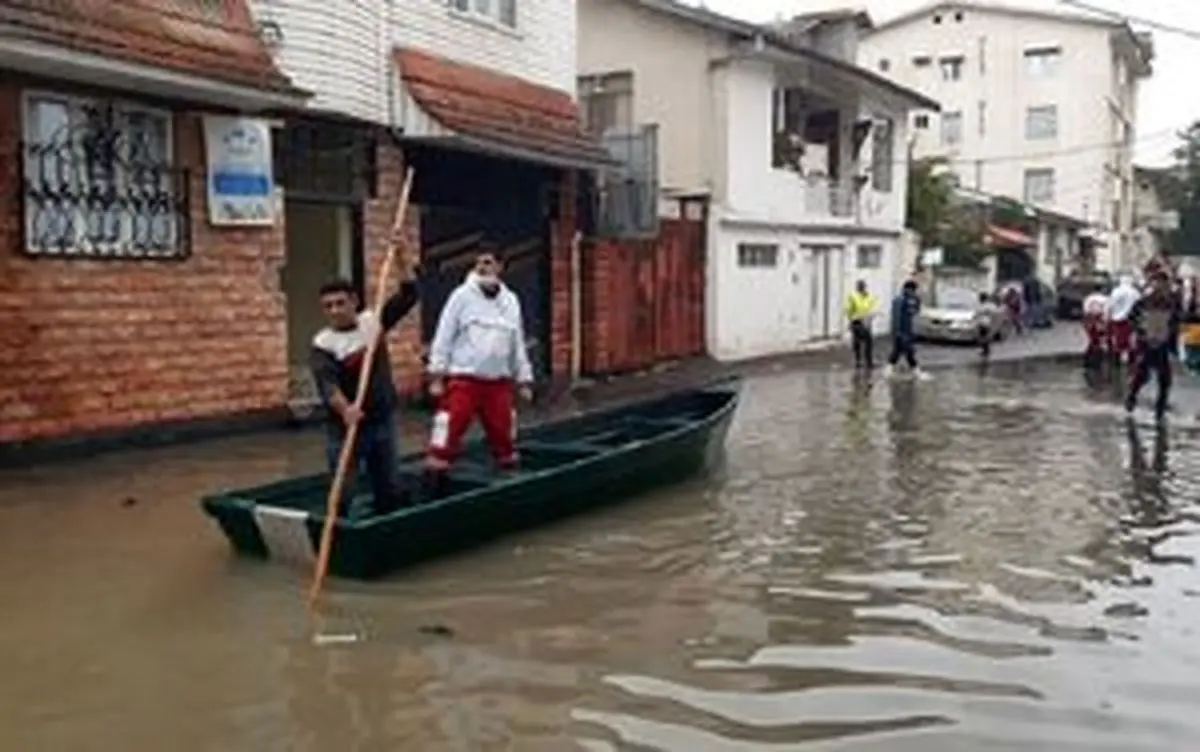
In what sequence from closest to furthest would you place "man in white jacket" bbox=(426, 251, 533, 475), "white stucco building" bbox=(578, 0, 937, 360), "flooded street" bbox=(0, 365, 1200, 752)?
"flooded street" bbox=(0, 365, 1200, 752)
"man in white jacket" bbox=(426, 251, 533, 475)
"white stucco building" bbox=(578, 0, 937, 360)

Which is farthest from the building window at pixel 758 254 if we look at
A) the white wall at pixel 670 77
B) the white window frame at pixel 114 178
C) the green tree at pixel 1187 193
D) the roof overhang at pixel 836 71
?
the green tree at pixel 1187 193

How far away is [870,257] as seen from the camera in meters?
34.4

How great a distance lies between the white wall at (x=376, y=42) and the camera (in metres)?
14.8

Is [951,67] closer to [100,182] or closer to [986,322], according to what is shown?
[986,322]

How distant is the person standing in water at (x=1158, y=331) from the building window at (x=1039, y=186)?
41855 millimetres

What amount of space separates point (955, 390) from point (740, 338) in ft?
20.7

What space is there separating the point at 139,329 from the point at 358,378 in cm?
516

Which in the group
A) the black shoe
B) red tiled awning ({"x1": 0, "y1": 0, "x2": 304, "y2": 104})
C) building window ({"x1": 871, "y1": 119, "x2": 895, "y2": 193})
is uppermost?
building window ({"x1": 871, "y1": 119, "x2": 895, "y2": 193})

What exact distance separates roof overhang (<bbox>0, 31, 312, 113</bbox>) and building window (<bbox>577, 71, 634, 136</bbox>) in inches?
552

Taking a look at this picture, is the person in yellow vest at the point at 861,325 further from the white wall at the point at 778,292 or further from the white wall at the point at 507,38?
the white wall at the point at 507,38

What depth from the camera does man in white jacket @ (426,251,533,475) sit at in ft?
33.0

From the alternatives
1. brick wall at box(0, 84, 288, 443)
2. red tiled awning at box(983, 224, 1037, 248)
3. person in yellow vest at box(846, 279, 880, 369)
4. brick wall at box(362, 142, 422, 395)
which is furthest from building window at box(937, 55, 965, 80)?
brick wall at box(0, 84, 288, 443)

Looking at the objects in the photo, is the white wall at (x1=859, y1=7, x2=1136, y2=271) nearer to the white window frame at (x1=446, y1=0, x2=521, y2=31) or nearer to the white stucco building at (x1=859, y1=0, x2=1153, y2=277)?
the white stucco building at (x1=859, y1=0, x2=1153, y2=277)

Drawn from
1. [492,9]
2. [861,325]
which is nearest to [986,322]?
[861,325]
